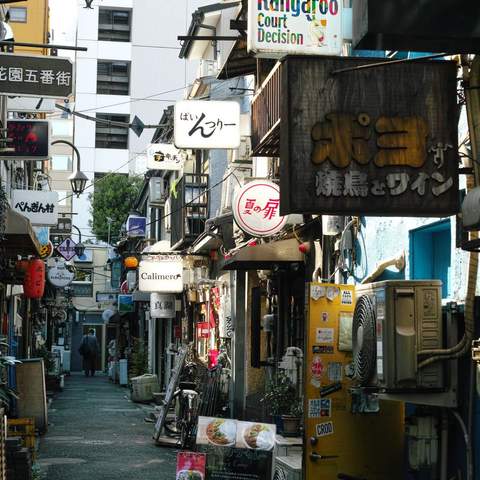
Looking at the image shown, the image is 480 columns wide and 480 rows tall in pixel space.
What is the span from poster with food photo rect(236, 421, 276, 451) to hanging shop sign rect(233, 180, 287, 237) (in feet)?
24.3

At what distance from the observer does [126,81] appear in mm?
59594

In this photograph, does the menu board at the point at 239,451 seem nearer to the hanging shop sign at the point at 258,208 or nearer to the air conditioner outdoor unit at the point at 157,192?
the hanging shop sign at the point at 258,208

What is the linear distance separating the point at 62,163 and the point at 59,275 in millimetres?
30791

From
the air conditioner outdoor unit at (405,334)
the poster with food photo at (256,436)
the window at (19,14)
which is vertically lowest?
the poster with food photo at (256,436)

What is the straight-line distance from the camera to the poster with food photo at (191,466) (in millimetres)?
8375

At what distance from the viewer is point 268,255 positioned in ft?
49.4

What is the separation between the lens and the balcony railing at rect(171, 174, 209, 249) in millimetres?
26016

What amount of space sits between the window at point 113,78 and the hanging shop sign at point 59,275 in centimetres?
2256

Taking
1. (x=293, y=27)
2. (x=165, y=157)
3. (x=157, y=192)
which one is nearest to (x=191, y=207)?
(x=165, y=157)

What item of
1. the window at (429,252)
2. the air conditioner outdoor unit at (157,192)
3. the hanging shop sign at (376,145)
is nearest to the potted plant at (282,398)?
the window at (429,252)

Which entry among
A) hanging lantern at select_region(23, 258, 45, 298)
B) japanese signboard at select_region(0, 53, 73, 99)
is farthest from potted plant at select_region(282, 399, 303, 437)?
hanging lantern at select_region(23, 258, 45, 298)

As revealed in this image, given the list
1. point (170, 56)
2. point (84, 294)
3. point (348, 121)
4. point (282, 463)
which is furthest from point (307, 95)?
point (84, 294)

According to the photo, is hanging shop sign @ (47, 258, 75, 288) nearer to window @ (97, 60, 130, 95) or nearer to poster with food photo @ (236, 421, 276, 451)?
window @ (97, 60, 130, 95)

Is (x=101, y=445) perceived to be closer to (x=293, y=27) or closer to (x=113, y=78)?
(x=293, y=27)
